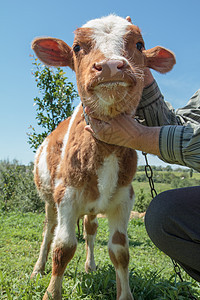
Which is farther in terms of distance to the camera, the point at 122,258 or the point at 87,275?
the point at 87,275

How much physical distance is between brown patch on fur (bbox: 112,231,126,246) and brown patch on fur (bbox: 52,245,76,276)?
0.45 metres

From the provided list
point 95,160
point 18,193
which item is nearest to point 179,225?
point 95,160

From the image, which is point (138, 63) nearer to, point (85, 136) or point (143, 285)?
point (85, 136)

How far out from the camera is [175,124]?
305cm

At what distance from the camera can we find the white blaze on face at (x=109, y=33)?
2191 millimetres

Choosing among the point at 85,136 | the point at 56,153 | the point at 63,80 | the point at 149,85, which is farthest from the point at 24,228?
the point at 149,85

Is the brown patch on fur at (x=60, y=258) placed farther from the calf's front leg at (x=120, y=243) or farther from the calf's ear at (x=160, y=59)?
the calf's ear at (x=160, y=59)

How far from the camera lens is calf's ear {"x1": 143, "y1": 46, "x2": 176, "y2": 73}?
2816 millimetres

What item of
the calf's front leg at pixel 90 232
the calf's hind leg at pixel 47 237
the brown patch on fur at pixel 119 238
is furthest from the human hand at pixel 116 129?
the calf's front leg at pixel 90 232

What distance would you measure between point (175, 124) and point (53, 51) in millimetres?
1481

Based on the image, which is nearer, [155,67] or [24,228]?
[155,67]

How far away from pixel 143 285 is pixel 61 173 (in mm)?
1565

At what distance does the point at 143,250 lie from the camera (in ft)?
19.5

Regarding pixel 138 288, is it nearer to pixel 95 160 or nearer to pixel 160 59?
pixel 95 160
